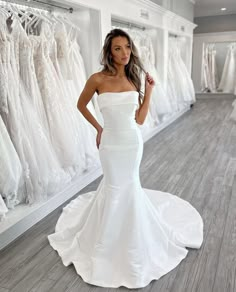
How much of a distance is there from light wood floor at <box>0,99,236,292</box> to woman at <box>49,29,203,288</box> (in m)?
0.09

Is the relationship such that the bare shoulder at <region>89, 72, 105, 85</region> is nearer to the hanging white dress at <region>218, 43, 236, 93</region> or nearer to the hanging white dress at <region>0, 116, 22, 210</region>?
the hanging white dress at <region>0, 116, 22, 210</region>

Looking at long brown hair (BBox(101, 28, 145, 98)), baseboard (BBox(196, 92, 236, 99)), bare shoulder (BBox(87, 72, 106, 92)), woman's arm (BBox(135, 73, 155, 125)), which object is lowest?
baseboard (BBox(196, 92, 236, 99))

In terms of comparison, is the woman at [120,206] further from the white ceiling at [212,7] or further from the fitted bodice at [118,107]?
the white ceiling at [212,7]

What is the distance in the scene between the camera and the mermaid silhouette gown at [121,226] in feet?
5.81

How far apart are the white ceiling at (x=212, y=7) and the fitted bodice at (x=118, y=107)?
6.89 m

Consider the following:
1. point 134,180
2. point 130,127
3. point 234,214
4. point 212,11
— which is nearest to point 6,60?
point 130,127

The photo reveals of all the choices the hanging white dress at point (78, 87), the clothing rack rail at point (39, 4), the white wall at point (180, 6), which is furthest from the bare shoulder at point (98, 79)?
the white wall at point (180, 6)

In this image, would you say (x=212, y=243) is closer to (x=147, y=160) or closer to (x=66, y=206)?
(x=66, y=206)

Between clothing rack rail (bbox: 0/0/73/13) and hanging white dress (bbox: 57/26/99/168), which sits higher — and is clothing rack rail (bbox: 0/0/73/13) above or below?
above

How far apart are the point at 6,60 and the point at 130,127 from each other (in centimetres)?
118

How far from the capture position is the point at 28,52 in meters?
2.36

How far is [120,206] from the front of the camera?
188 cm

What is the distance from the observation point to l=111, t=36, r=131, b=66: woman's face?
5.49 ft

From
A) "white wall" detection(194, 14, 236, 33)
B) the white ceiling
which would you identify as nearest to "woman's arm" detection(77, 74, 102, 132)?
the white ceiling
